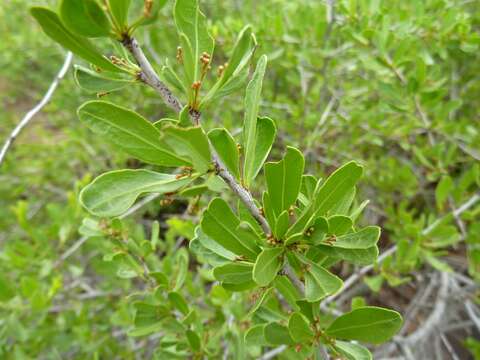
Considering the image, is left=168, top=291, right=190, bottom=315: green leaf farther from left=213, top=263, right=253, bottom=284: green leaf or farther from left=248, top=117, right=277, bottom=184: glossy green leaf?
left=248, top=117, right=277, bottom=184: glossy green leaf

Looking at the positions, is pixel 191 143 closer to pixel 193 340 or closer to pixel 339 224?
pixel 339 224

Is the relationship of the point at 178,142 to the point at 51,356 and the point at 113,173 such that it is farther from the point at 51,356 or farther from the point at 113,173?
the point at 51,356

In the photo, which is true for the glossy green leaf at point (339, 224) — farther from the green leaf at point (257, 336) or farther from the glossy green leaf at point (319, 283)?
the green leaf at point (257, 336)

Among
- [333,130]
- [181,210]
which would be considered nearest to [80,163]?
[181,210]

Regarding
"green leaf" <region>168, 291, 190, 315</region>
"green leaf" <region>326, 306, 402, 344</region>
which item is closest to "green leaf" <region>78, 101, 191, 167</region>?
"green leaf" <region>326, 306, 402, 344</region>

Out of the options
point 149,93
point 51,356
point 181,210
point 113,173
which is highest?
point 113,173
